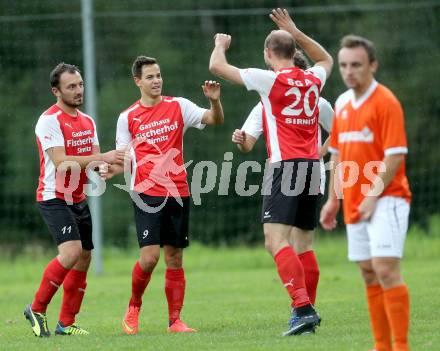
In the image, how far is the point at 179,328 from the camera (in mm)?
8477

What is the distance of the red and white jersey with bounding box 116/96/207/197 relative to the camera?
859 centimetres

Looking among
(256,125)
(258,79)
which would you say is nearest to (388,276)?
(258,79)

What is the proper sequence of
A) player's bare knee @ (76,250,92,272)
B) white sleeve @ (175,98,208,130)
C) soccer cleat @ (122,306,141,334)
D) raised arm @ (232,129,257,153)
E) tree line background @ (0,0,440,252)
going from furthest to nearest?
tree line background @ (0,0,440,252) < player's bare knee @ (76,250,92,272) < white sleeve @ (175,98,208,130) < soccer cleat @ (122,306,141,334) < raised arm @ (232,129,257,153)

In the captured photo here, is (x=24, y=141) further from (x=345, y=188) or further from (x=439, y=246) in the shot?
(x=345, y=188)

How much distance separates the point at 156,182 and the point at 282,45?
1577mm

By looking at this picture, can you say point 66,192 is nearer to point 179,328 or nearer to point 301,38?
point 179,328

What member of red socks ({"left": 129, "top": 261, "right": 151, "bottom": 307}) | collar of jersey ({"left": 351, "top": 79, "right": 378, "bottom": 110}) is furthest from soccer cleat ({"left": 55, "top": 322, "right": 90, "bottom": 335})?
collar of jersey ({"left": 351, "top": 79, "right": 378, "bottom": 110})

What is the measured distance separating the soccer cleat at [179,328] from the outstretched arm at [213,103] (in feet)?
5.44

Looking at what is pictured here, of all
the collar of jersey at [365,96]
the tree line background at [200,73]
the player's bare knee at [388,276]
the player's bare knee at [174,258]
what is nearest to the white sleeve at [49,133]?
the player's bare knee at [174,258]

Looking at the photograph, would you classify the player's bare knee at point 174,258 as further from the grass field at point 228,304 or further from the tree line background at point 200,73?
the tree line background at point 200,73

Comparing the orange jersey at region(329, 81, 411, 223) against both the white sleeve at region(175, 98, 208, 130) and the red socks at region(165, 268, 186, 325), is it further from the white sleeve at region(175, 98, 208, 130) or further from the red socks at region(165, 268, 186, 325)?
the red socks at region(165, 268, 186, 325)

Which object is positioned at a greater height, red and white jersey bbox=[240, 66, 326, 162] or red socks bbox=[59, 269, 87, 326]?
red and white jersey bbox=[240, 66, 326, 162]

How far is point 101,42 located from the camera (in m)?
17.1

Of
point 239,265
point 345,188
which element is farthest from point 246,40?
point 345,188
